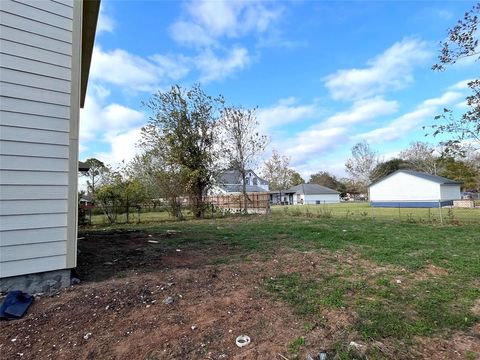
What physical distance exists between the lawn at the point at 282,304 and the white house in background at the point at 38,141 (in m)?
0.47

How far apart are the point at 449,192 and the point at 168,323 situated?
39.9m

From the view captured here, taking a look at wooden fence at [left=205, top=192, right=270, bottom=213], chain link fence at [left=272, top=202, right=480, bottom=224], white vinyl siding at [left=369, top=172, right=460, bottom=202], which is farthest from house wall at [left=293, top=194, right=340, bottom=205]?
wooden fence at [left=205, top=192, right=270, bottom=213]

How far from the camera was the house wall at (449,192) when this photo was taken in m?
32.5

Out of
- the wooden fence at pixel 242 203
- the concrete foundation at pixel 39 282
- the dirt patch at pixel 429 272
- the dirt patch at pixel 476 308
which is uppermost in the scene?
the wooden fence at pixel 242 203

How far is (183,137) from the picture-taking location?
664 inches

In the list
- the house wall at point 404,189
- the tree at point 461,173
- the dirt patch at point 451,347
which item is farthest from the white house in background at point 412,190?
the dirt patch at point 451,347

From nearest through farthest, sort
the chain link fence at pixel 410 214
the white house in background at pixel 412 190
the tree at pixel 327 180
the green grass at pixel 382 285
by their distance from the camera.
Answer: the green grass at pixel 382 285 → the chain link fence at pixel 410 214 → the white house in background at pixel 412 190 → the tree at pixel 327 180

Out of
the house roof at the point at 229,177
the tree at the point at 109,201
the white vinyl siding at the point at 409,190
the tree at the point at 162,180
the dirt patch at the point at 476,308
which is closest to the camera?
the dirt patch at the point at 476,308

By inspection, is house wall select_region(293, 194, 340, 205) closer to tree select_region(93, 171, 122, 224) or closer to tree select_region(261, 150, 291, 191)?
tree select_region(261, 150, 291, 191)

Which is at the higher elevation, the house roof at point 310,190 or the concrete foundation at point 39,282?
the house roof at point 310,190

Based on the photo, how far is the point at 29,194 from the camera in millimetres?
3377

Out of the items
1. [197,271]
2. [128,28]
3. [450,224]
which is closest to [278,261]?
[197,271]

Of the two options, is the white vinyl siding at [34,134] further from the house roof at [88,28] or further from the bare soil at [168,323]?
Result: the house roof at [88,28]

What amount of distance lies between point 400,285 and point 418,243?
11.8 ft
